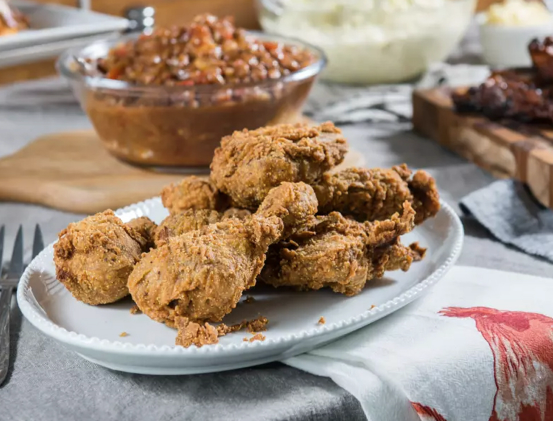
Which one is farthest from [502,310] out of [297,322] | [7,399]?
[7,399]

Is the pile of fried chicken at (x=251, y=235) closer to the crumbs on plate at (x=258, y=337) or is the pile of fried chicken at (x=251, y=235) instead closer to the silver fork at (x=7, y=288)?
the crumbs on plate at (x=258, y=337)

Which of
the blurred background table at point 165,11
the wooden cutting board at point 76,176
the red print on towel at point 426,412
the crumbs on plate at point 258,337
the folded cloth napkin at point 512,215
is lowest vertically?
the blurred background table at point 165,11

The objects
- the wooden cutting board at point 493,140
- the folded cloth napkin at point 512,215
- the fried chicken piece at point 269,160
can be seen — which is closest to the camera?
the fried chicken piece at point 269,160

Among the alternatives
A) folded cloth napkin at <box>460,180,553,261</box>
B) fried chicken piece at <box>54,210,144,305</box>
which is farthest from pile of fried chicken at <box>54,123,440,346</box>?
folded cloth napkin at <box>460,180,553,261</box>

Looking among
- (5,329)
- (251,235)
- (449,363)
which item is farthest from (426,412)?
(5,329)

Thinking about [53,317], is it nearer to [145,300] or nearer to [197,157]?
[145,300]

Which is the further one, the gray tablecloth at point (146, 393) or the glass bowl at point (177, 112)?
the glass bowl at point (177, 112)

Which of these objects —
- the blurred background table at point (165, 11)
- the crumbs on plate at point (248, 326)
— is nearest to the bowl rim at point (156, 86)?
the crumbs on plate at point (248, 326)
